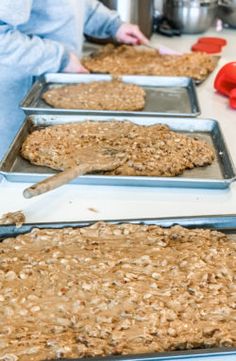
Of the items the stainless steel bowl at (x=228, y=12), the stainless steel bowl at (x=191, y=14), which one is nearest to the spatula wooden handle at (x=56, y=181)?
the stainless steel bowl at (x=191, y=14)

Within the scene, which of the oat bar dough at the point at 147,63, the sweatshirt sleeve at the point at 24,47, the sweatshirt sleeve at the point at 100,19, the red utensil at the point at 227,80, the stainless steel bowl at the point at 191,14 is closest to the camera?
the sweatshirt sleeve at the point at 24,47

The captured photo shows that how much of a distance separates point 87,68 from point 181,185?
3.04 feet

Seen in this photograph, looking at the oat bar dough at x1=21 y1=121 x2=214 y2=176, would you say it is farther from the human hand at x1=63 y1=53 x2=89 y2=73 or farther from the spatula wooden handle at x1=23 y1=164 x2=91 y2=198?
the human hand at x1=63 y1=53 x2=89 y2=73

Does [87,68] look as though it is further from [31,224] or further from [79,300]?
[79,300]

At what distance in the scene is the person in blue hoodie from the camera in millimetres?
1726

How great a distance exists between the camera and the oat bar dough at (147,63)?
200cm

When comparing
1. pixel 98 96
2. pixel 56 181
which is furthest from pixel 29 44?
pixel 56 181

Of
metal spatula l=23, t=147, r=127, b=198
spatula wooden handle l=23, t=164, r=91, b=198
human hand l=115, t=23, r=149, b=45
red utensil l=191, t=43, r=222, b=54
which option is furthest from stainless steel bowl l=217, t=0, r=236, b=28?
spatula wooden handle l=23, t=164, r=91, b=198

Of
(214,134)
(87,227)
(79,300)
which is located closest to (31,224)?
(87,227)

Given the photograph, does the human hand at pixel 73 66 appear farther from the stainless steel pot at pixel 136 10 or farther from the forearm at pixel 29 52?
the stainless steel pot at pixel 136 10

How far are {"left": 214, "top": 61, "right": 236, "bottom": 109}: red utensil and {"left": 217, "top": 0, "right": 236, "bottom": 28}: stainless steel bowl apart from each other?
1024 millimetres

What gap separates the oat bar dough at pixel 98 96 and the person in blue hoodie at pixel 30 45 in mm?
107

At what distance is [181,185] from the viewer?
1246 mm

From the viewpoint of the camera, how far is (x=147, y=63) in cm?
209
